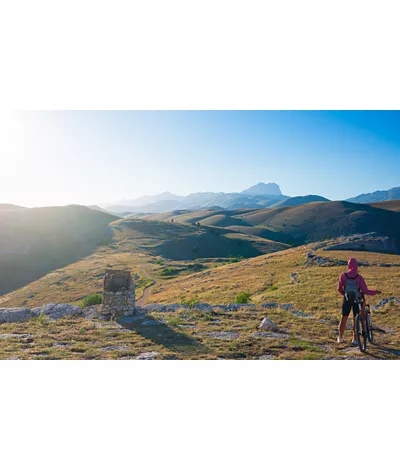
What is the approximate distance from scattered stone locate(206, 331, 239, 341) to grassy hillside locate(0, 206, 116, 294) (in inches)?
3190

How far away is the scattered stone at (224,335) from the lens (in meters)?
12.0

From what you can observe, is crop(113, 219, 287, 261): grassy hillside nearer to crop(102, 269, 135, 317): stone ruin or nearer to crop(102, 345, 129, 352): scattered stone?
crop(102, 269, 135, 317): stone ruin

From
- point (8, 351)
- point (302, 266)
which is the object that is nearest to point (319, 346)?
point (8, 351)

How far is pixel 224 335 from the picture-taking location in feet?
40.9

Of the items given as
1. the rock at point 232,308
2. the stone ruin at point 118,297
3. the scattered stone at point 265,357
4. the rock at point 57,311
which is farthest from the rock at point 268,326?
the rock at point 57,311

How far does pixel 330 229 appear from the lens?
18612 cm

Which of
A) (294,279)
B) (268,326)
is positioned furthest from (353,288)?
(294,279)

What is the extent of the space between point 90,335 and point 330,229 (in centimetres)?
19152

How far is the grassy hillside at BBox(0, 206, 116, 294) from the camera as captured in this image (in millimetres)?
96506

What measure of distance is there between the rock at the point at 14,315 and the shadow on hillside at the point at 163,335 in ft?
14.6

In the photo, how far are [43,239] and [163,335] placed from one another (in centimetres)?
13197

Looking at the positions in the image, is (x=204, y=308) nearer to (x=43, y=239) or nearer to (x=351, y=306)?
(x=351, y=306)

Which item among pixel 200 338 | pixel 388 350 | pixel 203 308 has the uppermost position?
pixel 200 338

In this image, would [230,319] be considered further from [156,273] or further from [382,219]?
[382,219]
